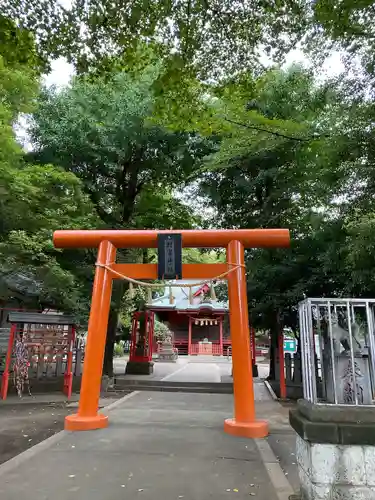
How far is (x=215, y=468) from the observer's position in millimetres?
4633

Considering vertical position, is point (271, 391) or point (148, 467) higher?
point (271, 391)

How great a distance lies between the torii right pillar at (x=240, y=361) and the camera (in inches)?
250

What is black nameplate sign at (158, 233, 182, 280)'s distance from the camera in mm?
7277

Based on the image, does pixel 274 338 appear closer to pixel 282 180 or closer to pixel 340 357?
pixel 282 180

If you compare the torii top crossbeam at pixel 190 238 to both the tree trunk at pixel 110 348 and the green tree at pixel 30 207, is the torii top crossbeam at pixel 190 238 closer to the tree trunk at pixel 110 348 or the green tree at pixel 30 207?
the green tree at pixel 30 207

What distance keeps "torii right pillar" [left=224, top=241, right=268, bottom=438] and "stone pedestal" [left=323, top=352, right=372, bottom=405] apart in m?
3.42

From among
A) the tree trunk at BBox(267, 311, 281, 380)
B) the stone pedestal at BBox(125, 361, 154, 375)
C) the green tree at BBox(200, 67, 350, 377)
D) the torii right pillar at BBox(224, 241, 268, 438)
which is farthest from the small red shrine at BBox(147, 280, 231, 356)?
the torii right pillar at BBox(224, 241, 268, 438)

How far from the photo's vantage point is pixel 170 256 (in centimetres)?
732

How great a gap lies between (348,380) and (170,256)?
4512mm

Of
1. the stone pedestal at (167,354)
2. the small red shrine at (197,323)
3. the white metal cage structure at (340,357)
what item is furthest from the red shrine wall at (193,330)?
the white metal cage structure at (340,357)

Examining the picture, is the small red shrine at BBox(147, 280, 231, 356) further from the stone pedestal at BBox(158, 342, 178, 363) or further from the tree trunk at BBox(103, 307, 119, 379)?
the tree trunk at BBox(103, 307, 119, 379)

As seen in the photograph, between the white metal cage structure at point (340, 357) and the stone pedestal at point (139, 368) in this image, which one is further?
the stone pedestal at point (139, 368)

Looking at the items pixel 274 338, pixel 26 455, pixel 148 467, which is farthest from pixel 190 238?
pixel 274 338

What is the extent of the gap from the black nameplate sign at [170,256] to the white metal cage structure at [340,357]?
3.97 meters
